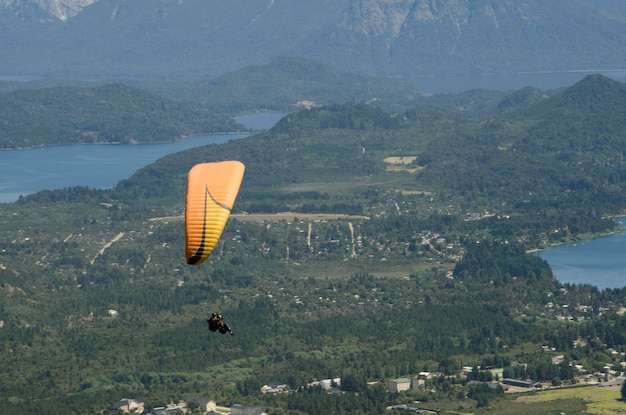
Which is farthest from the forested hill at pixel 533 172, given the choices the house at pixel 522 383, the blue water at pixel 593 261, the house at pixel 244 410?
the house at pixel 244 410

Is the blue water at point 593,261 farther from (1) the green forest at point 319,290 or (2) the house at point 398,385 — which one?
(2) the house at point 398,385

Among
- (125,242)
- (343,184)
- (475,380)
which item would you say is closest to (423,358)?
(475,380)

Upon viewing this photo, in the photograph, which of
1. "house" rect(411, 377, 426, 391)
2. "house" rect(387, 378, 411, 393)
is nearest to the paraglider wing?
"house" rect(387, 378, 411, 393)

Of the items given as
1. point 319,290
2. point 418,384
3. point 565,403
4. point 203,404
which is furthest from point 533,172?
point 203,404

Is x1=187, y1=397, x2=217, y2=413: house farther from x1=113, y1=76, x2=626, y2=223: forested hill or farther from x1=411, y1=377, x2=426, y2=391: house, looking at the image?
x1=113, y1=76, x2=626, y2=223: forested hill

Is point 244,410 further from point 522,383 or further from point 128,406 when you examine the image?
point 522,383

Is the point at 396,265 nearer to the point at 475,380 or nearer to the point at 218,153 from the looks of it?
the point at 475,380
